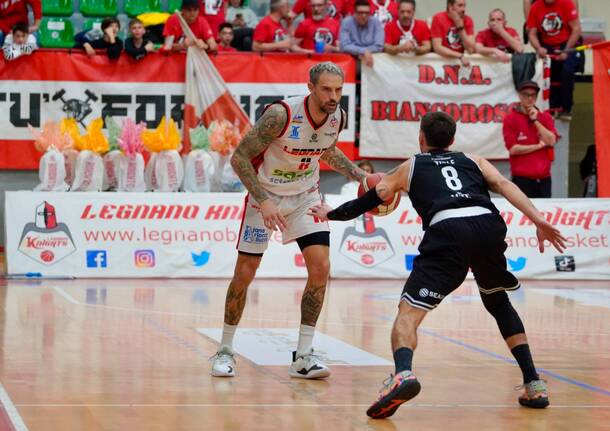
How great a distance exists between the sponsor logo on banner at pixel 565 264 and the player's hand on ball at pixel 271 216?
964 centimetres

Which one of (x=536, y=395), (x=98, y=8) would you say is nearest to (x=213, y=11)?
(x=98, y=8)

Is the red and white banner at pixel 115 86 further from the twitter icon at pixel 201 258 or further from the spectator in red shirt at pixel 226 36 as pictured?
the twitter icon at pixel 201 258

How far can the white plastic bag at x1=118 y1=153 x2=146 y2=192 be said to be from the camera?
16109mm

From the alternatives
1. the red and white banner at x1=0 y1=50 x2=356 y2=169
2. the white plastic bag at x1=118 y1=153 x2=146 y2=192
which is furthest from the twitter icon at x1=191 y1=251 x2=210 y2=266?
the red and white banner at x1=0 y1=50 x2=356 y2=169

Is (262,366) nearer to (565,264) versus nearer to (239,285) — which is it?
(239,285)

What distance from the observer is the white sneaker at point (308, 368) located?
302 inches

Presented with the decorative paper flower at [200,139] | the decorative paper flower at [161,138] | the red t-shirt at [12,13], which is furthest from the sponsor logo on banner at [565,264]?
the red t-shirt at [12,13]

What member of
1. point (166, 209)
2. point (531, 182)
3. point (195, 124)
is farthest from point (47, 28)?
point (531, 182)

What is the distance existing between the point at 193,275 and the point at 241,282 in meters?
7.49

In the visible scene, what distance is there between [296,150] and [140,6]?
12.8 meters

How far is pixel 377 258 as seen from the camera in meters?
15.9

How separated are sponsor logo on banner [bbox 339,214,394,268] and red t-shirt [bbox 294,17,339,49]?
3792mm

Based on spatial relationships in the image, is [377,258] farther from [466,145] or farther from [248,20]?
[248,20]

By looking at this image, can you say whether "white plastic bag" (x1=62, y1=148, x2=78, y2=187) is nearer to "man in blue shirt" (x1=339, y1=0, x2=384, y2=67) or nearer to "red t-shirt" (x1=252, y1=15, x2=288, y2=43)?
"red t-shirt" (x1=252, y1=15, x2=288, y2=43)
